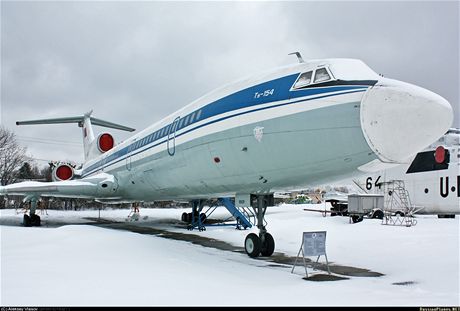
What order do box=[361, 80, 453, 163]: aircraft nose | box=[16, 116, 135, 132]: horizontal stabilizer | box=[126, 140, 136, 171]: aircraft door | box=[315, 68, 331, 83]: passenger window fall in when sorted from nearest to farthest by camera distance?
box=[361, 80, 453, 163]: aircraft nose → box=[315, 68, 331, 83]: passenger window → box=[126, 140, 136, 171]: aircraft door → box=[16, 116, 135, 132]: horizontal stabilizer

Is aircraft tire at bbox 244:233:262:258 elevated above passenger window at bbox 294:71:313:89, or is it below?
below

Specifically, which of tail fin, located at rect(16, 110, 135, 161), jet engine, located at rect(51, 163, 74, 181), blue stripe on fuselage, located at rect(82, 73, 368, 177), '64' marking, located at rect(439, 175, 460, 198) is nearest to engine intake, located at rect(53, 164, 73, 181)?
jet engine, located at rect(51, 163, 74, 181)

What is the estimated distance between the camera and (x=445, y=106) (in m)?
6.51

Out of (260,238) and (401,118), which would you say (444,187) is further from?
(401,118)

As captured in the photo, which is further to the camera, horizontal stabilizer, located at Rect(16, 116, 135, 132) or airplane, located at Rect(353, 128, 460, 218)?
horizontal stabilizer, located at Rect(16, 116, 135, 132)

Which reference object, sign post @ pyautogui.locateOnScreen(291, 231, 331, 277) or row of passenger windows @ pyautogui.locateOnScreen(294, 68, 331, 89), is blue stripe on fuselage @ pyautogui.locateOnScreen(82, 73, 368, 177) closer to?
row of passenger windows @ pyautogui.locateOnScreen(294, 68, 331, 89)

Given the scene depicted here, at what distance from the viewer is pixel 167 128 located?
13.1 metres

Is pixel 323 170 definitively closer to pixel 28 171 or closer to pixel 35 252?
pixel 35 252

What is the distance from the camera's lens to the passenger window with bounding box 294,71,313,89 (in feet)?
25.5

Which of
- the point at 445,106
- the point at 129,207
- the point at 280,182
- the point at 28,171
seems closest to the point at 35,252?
the point at 280,182

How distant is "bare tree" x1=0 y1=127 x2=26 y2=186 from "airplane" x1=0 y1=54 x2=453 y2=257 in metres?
45.7

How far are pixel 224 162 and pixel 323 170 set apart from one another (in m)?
2.62

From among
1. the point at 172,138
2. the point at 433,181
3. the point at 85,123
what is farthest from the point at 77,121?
the point at 433,181

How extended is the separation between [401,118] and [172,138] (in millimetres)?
7381
